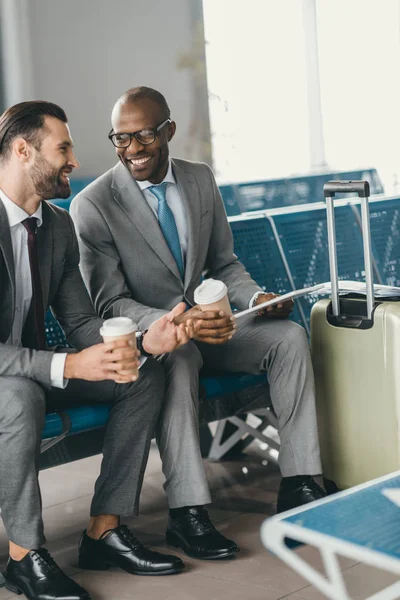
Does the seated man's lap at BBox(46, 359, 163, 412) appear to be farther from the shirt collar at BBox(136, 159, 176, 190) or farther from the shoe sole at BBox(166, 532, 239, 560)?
the shirt collar at BBox(136, 159, 176, 190)

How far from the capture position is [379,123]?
9.83 meters

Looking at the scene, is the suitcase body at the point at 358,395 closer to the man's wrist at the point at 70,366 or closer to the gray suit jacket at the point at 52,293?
the gray suit jacket at the point at 52,293

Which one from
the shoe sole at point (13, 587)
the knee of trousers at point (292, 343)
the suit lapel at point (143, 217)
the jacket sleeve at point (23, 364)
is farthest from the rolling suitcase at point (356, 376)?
the shoe sole at point (13, 587)

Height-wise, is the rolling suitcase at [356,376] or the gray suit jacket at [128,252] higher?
the gray suit jacket at [128,252]

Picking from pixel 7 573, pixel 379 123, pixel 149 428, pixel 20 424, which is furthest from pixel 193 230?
pixel 379 123

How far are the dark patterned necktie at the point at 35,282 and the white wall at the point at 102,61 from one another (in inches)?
166

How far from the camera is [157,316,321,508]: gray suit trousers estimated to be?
2.85 metres

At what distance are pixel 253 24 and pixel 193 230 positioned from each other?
6.10m

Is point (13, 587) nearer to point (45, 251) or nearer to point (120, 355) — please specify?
point (120, 355)

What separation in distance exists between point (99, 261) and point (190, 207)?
1.32 feet

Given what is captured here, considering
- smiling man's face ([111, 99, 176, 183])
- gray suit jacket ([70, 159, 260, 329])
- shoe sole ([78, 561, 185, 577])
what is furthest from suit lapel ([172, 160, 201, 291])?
shoe sole ([78, 561, 185, 577])

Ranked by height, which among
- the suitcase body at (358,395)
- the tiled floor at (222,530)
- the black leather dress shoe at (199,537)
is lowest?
the tiled floor at (222,530)

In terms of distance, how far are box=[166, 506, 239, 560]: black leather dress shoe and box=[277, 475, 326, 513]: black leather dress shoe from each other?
0.29 metres

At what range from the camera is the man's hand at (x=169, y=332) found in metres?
2.75
